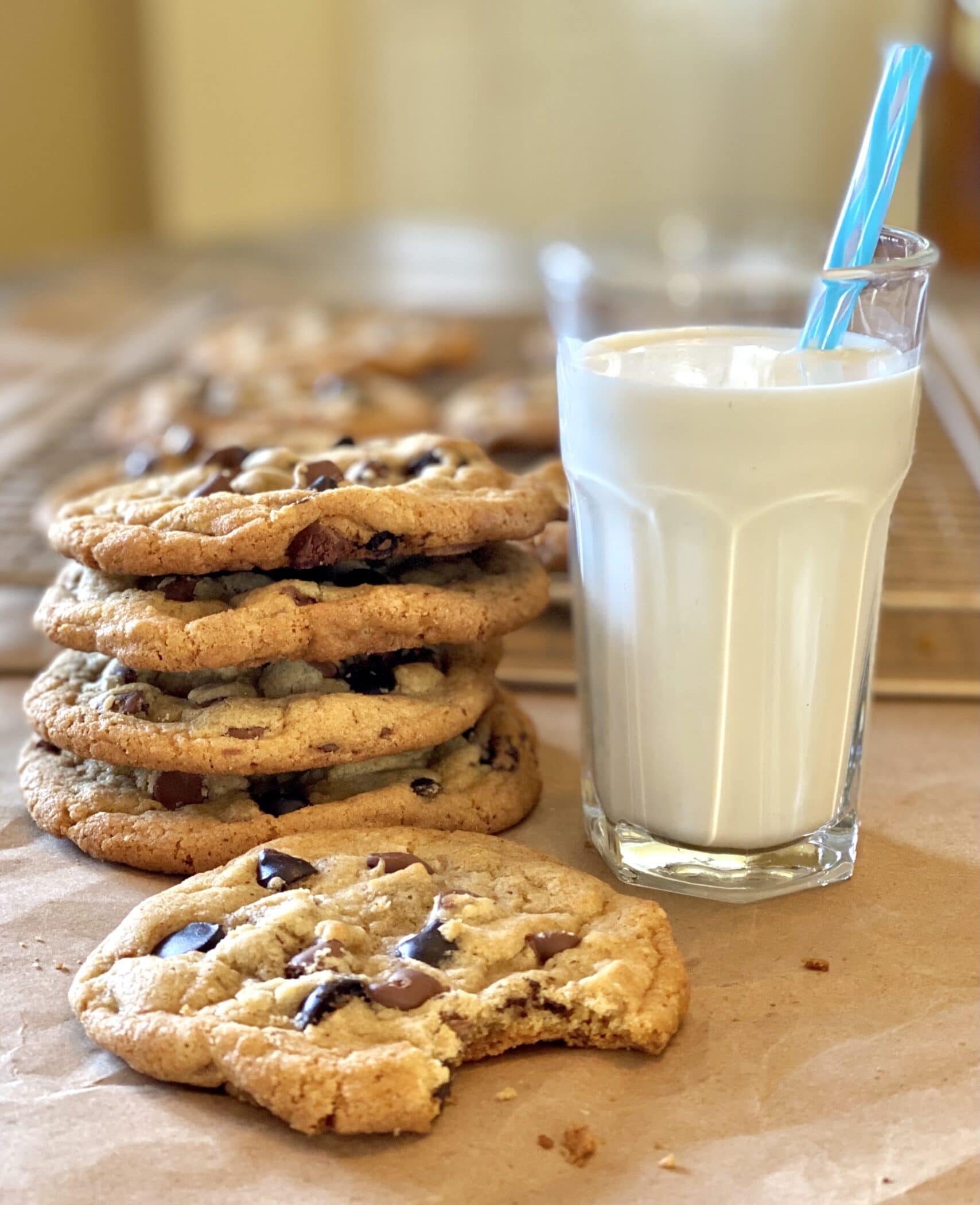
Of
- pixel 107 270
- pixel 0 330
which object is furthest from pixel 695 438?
pixel 107 270

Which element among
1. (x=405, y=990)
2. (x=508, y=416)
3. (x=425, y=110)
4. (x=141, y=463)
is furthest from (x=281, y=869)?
(x=425, y=110)

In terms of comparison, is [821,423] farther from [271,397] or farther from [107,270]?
[107,270]

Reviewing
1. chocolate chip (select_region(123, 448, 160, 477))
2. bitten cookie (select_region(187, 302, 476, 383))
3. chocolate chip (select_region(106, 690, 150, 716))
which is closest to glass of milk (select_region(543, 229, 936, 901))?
chocolate chip (select_region(106, 690, 150, 716))

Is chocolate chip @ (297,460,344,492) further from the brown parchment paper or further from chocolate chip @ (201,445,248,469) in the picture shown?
the brown parchment paper

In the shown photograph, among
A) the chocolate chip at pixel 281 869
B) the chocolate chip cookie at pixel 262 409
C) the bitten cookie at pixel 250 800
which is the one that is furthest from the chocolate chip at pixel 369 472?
the chocolate chip cookie at pixel 262 409

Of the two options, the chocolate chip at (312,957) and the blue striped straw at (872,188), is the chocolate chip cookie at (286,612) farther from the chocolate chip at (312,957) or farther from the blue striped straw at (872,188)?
the blue striped straw at (872,188)

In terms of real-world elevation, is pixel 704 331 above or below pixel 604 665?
above
